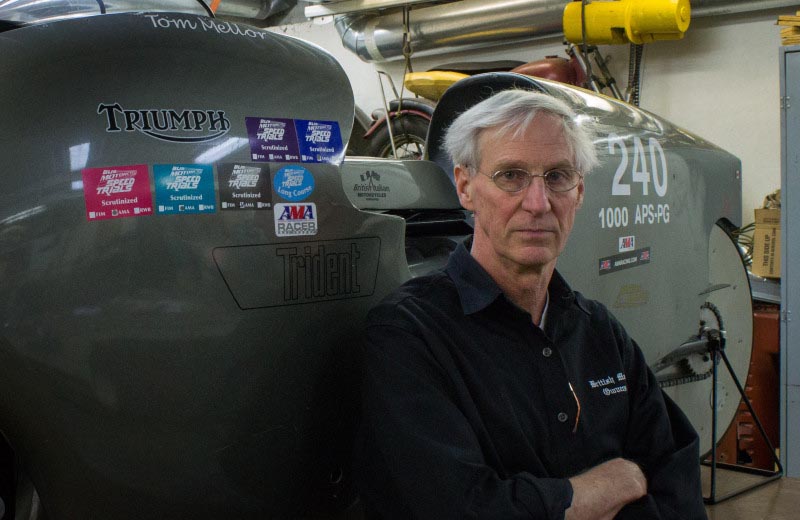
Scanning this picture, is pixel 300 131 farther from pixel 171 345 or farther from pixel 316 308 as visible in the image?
pixel 171 345

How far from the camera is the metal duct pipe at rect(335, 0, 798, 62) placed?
4984 mm

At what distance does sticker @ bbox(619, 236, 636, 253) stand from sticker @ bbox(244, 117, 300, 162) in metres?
→ 1.14

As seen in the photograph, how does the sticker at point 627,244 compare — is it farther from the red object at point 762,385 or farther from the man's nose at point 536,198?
the red object at point 762,385

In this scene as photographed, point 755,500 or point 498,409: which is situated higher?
point 498,409

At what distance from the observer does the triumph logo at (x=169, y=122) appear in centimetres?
119

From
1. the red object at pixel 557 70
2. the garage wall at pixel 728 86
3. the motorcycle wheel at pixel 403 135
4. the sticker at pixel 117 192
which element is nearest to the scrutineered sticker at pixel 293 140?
the sticker at pixel 117 192

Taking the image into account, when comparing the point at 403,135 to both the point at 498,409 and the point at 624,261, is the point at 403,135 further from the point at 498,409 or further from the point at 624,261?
the point at 498,409

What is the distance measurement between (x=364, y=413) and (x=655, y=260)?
4.45ft

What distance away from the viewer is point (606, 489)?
1341 millimetres

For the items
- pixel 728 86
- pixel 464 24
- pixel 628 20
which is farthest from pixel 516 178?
pixel 464 24

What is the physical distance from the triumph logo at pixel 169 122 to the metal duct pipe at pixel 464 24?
4.36m

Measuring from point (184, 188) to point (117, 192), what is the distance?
0.32 ft

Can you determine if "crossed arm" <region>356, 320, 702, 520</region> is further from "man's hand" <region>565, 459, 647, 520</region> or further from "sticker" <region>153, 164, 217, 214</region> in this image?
"sticker" <region>153, 164, 217, 214</region>

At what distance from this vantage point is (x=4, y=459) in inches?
52.4
